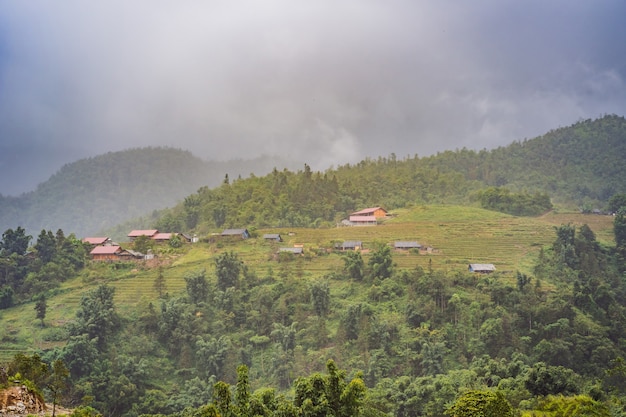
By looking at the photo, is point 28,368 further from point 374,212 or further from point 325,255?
point 374,212

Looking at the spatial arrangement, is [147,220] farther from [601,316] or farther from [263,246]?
[601,316]

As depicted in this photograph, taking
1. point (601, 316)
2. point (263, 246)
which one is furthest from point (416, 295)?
point (263, 246)

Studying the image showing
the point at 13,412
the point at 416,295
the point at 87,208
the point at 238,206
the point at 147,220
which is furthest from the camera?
the point at 87,208

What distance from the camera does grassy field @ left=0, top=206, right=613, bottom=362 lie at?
124 ft

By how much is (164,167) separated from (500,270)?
92.1 metres

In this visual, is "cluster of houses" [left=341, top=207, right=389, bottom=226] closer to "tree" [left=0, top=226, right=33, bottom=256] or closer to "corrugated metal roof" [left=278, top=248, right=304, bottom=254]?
"corrugated metal roof" [left=278, top=248, right=304, bottom=254]

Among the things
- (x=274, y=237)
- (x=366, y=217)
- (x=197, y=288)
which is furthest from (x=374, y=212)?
(x=197, y=288)

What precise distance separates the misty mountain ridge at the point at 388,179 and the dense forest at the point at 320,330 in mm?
15675

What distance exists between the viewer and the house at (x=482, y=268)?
130ft

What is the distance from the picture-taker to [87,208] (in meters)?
103

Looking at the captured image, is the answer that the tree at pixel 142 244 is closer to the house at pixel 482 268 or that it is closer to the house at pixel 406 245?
the house at pixel 406 245

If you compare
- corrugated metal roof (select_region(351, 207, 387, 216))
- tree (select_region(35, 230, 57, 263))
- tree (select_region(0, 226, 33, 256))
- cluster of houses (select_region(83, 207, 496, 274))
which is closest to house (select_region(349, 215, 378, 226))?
cluster of houses (select_region(83, 207, 496, 274))

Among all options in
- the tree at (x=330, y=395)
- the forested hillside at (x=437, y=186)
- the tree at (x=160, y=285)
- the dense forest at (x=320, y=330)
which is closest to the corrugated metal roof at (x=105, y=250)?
the dense forest at (x=320, y=330)

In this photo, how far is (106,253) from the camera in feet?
154
